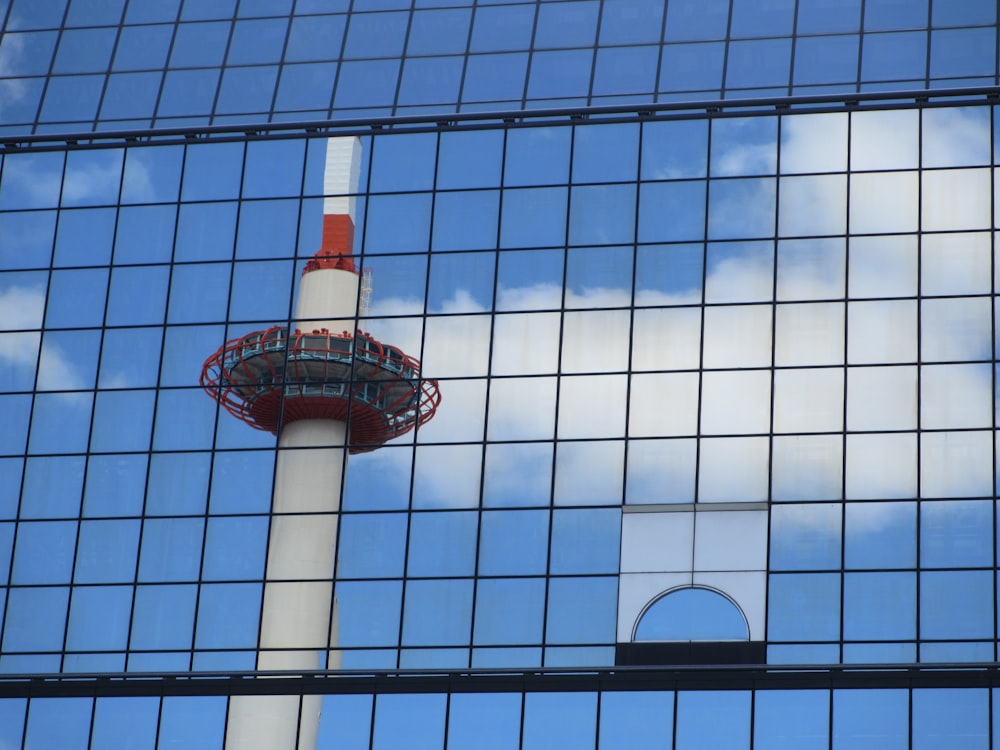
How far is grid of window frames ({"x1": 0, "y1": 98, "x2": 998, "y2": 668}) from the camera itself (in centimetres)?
5122

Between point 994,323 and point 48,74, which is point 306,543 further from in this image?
point 994,323

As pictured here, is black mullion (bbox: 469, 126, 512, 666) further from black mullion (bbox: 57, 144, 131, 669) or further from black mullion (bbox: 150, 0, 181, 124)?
black mullion (bbox: 57, 144, 131, 669)

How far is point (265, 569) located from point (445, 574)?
18.0 ft

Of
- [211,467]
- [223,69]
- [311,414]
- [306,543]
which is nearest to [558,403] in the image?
[311,414]

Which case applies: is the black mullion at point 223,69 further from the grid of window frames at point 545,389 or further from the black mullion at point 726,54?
the black mullion at point 726,54

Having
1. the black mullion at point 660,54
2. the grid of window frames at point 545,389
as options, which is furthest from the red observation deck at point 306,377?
the black mullion at point 660,54

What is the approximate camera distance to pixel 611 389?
176 ft

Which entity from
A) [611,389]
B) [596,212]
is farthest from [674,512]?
[596,212]

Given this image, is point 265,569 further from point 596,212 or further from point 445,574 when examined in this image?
point 596,212

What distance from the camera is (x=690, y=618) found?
51.2 meters

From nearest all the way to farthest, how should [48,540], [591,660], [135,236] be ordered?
[591,660]
[48,540]
[135,236]

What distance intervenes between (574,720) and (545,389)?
32.7 ft

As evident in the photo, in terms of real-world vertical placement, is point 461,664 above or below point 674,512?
below

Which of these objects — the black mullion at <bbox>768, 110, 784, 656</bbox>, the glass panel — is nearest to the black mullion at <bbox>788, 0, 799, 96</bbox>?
the black mullion at <bbox>768, 110, 784, 656</bbox>
